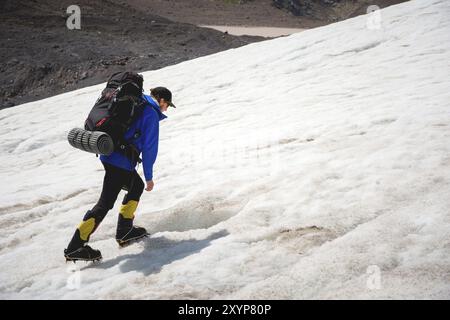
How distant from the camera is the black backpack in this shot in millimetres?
4789

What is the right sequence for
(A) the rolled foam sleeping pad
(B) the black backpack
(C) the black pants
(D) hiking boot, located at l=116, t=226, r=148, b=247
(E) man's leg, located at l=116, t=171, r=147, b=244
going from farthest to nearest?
(D) hiking boot, located at l=116, t=226, r=148, b=247, (E) man's leg, located at l=116, t=171, r=147, b=244, (C) the black pants, (B) the black backpack, (A) the rolled foam sleeping pad

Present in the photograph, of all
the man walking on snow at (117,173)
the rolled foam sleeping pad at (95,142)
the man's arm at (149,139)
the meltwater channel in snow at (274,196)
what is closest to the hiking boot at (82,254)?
the man walking on snow at (117,173)

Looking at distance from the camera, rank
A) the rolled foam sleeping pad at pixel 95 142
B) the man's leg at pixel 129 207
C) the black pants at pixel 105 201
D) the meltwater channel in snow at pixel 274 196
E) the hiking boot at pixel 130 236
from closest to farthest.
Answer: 1. the meltwater channel in snow at pixel 274 196
2. the rolled foam sleeping pad at pixel 95 142
3. the black pants at pixel 105 201
4. the man's leg at pixel 129 207
5. the hiking boot at pixel 130 236

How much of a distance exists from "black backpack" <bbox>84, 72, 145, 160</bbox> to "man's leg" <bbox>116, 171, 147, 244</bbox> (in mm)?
475

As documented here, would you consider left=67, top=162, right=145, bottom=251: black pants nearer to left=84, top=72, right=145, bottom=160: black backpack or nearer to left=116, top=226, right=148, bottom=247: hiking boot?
left=84, top=72, right=145, bottom=160: black backpack

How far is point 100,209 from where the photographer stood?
196 inches

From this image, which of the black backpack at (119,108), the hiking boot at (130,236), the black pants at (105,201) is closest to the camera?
the black backpack at (119,108)

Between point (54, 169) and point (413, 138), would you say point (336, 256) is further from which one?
point (54, 169)

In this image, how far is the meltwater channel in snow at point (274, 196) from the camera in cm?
448

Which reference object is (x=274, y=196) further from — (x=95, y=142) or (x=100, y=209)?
(x=95, y=142)

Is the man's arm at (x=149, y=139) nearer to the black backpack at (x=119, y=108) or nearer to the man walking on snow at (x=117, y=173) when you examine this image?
the man walking on snow at (x=117, y=173)

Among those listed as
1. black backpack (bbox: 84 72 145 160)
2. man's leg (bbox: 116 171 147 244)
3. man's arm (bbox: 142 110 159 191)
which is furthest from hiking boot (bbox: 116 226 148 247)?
black backpack (bbox: 84 72 145 160)

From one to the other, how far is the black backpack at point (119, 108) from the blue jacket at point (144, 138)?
8 cm
